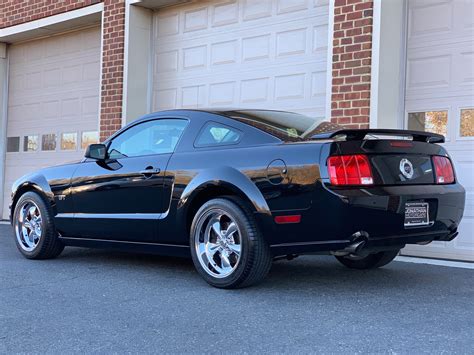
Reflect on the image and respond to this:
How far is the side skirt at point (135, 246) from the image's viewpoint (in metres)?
5.07

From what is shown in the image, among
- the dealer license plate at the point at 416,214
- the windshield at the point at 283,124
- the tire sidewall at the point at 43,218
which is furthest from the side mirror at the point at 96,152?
the dealer license plate at the point at 416,214

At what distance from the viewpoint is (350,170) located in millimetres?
4137

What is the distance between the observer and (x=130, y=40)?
955cm

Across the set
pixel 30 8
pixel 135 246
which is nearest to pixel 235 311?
pixel 135 246

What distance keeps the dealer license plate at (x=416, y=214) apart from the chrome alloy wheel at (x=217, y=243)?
123cm

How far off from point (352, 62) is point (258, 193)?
3.11 m

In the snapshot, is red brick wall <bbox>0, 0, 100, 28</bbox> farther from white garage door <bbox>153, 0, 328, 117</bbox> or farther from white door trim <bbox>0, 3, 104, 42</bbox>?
white garage door <bbox>153, 0, 328, 117</bbox>

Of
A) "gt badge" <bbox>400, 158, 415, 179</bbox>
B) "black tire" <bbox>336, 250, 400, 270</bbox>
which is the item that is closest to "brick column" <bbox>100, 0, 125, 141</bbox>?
"black tire" <bbox>336, 250, 400, 270</bbox>

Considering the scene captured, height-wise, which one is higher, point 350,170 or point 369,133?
point 369,133

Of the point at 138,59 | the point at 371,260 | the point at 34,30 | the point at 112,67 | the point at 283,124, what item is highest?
the point at 34,30

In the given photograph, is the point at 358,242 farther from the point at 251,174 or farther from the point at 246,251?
the point at 251,174

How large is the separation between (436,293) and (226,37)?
5.29m

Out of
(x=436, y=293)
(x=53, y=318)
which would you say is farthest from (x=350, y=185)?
(x=53, y=318)

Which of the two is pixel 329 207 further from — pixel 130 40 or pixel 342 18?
pixel 130 40
